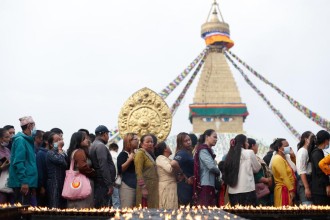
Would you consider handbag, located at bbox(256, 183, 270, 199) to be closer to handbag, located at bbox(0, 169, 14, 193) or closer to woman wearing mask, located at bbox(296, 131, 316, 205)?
woman wearing mask, located at bbox(296, 131, 316, 205)

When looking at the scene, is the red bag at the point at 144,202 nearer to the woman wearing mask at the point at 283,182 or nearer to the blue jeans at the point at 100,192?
the blue jeans at the point at 100,192

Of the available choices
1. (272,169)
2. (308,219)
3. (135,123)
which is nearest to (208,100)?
(135,123)

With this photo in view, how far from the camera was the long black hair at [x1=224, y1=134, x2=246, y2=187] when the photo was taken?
28.9ft

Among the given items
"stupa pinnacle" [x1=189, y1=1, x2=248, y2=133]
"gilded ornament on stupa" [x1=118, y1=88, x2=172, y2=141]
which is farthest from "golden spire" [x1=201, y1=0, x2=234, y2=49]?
"gilded ornament on stupa" [x1=118, y1=88, x2=172, y2=141]

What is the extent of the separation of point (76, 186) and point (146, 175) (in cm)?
145

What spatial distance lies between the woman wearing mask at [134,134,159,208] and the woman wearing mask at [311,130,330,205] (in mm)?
2143

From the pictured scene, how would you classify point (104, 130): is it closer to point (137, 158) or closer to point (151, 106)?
point (137, 158)

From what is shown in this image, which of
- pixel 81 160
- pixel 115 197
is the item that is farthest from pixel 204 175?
pixel 81 160

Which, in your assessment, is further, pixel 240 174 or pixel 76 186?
pixel 240 174

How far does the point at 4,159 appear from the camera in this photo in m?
8.48

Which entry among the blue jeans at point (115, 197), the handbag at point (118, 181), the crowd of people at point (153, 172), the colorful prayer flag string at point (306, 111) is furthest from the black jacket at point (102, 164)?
the colorful prayer flag string at point (306, 111)

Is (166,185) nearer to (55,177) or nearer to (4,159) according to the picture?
(55,177)

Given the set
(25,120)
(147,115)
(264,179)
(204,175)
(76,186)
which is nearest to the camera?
(76,186)

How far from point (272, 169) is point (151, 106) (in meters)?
8.83
